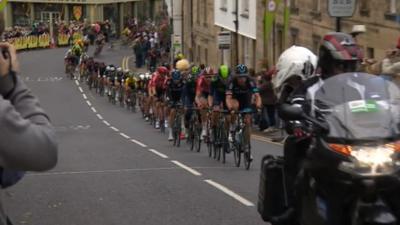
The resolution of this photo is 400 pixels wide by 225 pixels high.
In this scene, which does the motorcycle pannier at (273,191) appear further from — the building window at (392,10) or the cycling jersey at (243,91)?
the building window at (392,10)

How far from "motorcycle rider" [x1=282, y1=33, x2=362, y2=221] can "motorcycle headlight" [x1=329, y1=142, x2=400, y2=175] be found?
0.68 m

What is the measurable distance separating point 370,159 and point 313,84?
1.13 metres

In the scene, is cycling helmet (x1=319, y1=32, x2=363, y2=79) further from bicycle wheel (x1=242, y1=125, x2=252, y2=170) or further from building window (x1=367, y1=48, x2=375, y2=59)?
building window (x1=367, y1=48, x2=375, y2=59)

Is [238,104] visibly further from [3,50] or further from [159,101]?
[3,50]

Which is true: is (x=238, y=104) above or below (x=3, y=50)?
below

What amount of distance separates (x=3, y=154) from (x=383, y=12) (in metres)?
24.2

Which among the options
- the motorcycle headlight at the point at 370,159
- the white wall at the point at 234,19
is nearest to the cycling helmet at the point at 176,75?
the motorcycle headlight at the point at 370,159

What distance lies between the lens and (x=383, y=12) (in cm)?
2633

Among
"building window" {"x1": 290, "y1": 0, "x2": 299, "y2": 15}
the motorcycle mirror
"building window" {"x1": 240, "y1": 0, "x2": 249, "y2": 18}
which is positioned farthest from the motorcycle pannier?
"building window" {"x1": 240, "y1": 0, "x2": 249, "y2": 18}

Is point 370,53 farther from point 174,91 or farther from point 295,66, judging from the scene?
point 295,66

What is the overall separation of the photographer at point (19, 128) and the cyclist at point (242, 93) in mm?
11430

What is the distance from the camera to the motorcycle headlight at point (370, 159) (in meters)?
5.64

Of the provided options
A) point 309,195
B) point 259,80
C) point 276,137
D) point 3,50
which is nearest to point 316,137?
point 309,195

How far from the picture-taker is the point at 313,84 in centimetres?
668
